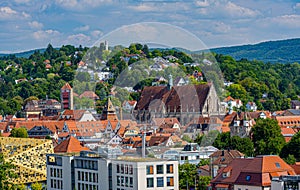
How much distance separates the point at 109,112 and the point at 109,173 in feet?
30.2

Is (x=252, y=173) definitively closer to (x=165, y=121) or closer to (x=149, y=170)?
(x=149, y=170)

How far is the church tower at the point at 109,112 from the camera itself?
3306cm

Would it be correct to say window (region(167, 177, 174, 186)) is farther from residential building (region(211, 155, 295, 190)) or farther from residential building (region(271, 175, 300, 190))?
residential building (region(271, 175, 300, 190))

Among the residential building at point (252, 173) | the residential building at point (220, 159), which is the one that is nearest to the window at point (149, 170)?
the residential building at point (252, 173)

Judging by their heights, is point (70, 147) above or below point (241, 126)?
below

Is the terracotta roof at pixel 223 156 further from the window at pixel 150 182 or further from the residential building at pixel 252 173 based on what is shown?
the window at pixel 150 182

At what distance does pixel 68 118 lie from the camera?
9688 cm

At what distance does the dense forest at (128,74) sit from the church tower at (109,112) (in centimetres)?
33

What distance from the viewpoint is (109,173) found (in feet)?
143

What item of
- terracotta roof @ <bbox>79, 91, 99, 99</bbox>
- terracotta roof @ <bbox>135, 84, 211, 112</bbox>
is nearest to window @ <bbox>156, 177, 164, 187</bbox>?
terracotta roof @ <bbox>135, 84, 211, 112</bbox>

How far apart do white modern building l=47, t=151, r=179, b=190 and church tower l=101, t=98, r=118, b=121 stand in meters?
2.54

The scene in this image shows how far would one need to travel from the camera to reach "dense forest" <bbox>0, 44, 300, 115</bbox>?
113ft

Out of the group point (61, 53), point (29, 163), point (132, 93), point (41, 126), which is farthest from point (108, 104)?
point (61, 53)

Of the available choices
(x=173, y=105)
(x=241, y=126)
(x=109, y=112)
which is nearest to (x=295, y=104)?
(x=241, y=126)
